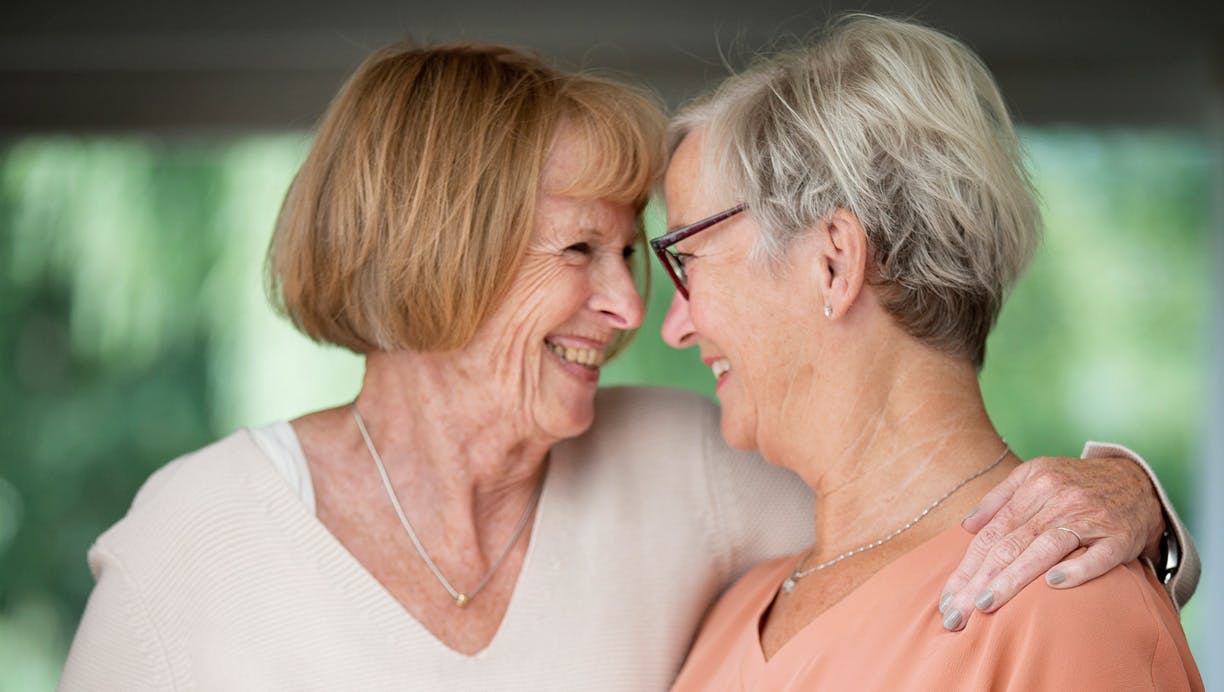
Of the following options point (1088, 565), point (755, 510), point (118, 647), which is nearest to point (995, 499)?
point (1088, 565)

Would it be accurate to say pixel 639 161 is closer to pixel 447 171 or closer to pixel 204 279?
pixel 447 171

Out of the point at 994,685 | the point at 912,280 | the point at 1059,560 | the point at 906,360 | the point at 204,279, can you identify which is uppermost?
the point at 912,280

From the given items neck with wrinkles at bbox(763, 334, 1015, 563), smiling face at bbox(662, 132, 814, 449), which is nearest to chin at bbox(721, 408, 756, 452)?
smiling face at bbox(662, 132, 814, 449)

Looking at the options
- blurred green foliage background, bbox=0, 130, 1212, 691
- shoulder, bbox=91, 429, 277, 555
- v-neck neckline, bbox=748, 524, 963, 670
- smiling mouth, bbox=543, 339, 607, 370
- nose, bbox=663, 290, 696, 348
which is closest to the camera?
v-neck neckline, bbox=748, 524, 963, 670

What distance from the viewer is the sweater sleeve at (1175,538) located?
1643 mm

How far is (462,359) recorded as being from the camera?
2090 millimetres

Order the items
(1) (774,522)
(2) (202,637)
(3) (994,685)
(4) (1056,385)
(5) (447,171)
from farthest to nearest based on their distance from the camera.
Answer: (4) (1056,385) → (1) (774,522) → (5) (447,171) → (2) (202,637) → (3) (994,685)

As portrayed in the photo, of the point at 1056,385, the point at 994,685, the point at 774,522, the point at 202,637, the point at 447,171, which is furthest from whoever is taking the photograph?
the point at 1056,385

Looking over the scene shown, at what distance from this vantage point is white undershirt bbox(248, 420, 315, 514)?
1991 millimetres

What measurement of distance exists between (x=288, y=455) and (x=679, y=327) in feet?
2.14

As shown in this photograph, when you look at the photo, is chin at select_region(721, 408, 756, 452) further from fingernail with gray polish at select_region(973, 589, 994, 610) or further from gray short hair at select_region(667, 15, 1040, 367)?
fingernail with gray polish at select_region(973, 589, 994, 610)

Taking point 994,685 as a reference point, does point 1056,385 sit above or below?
below

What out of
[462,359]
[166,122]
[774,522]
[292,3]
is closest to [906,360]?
[774,522]

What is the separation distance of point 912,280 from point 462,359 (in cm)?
75
